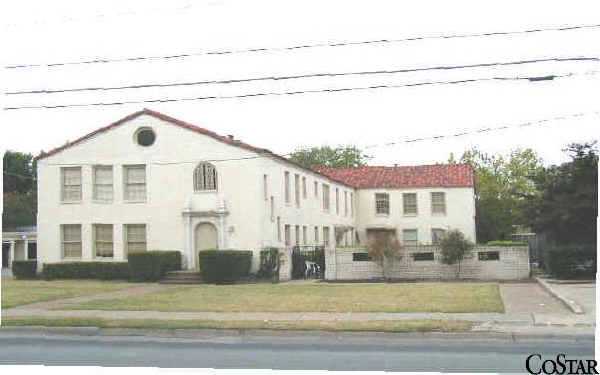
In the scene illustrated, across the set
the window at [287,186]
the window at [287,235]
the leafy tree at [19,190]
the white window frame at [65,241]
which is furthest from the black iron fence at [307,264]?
the leafy tree at [19,190]

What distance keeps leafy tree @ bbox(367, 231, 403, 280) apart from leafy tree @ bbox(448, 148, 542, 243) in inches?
1013

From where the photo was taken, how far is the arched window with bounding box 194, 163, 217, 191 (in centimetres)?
3275

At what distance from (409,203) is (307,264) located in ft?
59.4

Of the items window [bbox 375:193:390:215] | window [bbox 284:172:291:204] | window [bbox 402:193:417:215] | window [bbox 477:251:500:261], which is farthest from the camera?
window [bbox 375:193:390:215]

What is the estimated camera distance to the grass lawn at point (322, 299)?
18.8 m

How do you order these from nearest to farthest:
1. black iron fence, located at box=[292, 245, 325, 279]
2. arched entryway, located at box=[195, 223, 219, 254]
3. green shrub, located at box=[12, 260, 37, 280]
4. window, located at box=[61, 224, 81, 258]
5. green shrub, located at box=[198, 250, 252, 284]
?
green shrub, located at box=[198, 250, 252, 284] → black iron fence, located at box=[292, 245, 325, 279] → arched entryway, located at box=[195, 223, 219, 254] → window, located at box=[61, 224, 81, 258] → green shrub, located at box=[12, 260, 37, 280]

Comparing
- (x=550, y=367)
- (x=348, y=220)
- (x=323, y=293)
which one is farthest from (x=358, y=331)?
(x=348, y=220)

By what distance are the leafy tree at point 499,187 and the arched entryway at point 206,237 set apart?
2757 cm

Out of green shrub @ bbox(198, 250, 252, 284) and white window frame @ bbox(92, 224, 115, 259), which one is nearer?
green shrub @ bbox(198, 250, 252, 284)

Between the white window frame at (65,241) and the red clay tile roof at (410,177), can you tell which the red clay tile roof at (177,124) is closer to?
the white window frame at (65,241)

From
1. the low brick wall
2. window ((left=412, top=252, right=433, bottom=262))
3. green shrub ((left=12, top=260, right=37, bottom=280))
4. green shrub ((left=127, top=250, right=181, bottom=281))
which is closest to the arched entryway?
green shrub ((left=127, top=250, right=181, bottom=281))

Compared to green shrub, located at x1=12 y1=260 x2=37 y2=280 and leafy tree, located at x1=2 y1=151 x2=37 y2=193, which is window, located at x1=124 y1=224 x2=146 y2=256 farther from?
leafy tree, located at x1=2 y1=151 x2=37 y2=193

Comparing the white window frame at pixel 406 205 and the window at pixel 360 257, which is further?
the white window frame at pixel 406 205

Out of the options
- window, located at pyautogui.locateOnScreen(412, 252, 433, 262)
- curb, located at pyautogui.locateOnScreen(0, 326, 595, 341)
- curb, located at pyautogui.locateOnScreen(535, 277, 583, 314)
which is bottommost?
curb, located at pyautogui.locateOnScreen(0, 326, 595, 341)
